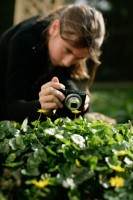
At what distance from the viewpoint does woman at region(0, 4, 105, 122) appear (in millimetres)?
2832

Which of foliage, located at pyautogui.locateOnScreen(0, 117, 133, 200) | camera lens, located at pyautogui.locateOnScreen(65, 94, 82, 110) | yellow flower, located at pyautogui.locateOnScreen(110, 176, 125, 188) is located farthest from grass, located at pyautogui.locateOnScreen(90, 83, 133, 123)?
yellow flower, located at pyautogui.locateOnScreen(110, 176, 125, 188)

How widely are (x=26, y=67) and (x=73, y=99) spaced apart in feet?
3.02

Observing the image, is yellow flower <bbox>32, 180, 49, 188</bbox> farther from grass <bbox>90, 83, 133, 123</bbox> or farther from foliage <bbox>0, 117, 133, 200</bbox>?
grass <bbox>90, 83, 133, 123</bbox>

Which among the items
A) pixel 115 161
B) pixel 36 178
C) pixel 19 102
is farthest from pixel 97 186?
pixel 19 102

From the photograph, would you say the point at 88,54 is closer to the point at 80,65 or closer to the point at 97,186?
the point at 80,65

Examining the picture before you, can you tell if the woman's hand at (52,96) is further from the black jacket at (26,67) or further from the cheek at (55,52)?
the cheek at (55,52)

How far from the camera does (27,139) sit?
1.88 meters

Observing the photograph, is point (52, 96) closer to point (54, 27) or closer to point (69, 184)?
point (69, 184)

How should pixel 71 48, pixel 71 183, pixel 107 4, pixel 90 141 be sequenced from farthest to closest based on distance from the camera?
pixel 107 4 < pixel 71 48 < pixel 90 141 < pixel 71 183

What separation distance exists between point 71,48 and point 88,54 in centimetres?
14

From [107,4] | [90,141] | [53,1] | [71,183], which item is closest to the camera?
[71,183]

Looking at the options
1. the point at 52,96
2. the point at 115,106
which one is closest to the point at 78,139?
the point at 52,96

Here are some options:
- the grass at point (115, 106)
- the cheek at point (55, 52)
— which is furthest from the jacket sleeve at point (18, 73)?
the grass at point (115, 106)

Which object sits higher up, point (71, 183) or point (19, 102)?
point (71, 183)
